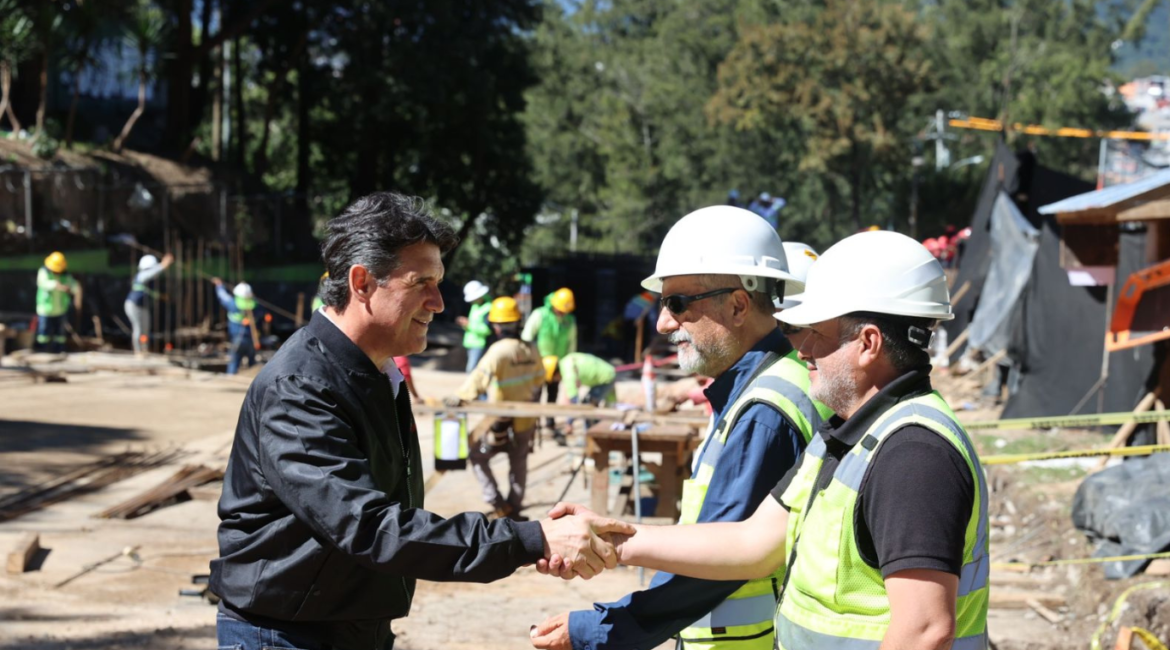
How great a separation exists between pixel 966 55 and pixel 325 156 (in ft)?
124

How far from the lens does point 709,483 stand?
3164 mm

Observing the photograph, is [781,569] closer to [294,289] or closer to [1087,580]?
[1087,580]

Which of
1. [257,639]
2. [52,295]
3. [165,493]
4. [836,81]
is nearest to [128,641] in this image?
[165,493]

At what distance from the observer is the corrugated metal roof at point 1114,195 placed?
991 centimetres

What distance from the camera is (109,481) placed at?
12.1 meters

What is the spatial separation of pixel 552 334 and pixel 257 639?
1250cm

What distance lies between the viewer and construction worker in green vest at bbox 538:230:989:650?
2.28m

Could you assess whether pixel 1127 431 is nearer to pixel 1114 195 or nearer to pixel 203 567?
pixel 1114 195

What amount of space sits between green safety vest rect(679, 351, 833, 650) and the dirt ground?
3.96 meters

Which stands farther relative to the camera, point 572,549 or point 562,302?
point 562,302

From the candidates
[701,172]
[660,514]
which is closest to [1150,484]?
[660,514]

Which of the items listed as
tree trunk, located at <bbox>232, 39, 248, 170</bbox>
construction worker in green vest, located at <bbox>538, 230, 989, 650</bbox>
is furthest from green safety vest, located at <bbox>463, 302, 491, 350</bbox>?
tree trunk, located at <bbox>232, 39, 248, 170</bbox>

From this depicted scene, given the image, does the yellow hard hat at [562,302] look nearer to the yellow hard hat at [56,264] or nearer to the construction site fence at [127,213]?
the yellow hard hat at [56,264]

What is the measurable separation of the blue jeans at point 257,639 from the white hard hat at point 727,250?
4.71 ft
